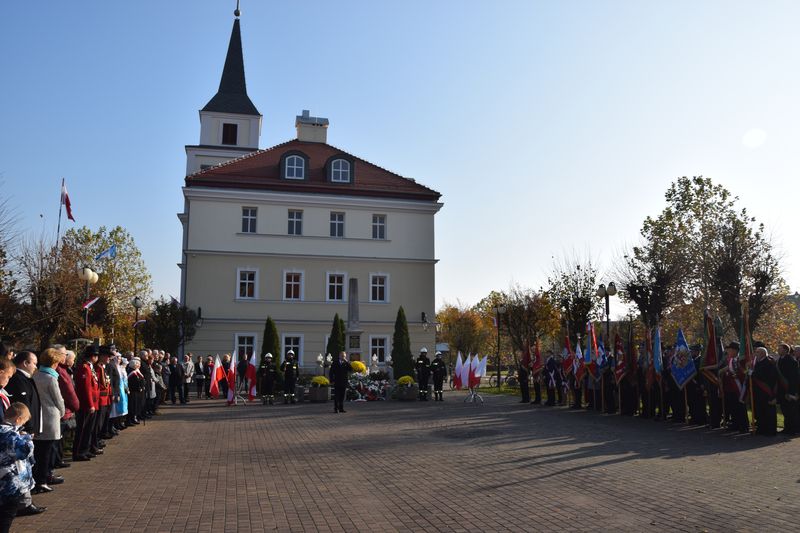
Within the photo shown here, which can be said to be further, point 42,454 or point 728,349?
point 728,349

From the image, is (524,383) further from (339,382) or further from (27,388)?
(27,388)

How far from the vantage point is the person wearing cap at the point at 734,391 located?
581 inches

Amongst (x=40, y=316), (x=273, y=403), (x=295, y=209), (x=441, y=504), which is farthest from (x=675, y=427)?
(x=295, y=209)

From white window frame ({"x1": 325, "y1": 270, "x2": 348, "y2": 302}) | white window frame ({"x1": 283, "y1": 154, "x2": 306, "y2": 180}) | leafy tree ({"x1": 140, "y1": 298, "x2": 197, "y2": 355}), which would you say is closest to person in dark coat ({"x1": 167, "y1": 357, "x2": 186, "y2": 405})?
leafy tree ({"x1": 140, "y1": 298, "x2": 197, "y2": 355})

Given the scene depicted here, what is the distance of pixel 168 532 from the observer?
6887 millimetres

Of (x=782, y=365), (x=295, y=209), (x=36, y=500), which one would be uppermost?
(x=295, y=209)

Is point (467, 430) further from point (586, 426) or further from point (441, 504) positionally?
point (441, 504)

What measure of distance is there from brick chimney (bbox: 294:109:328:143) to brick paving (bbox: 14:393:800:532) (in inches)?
1288

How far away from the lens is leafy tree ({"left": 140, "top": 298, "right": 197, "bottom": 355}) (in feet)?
110

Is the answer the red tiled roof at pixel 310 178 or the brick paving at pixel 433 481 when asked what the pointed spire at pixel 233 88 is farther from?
the brick paving at pixel 433 481

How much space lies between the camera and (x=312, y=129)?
153 ft

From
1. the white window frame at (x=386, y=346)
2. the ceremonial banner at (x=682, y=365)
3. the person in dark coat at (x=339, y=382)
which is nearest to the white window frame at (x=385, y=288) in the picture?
the white window frame at (x=386, y=346)

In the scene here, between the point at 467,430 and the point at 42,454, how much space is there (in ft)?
29.4

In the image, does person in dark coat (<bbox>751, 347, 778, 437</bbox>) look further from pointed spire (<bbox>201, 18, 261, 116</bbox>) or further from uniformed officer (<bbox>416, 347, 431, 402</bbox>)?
pointed spire (<bbox>201, 18, 261, 116</bbox>)
